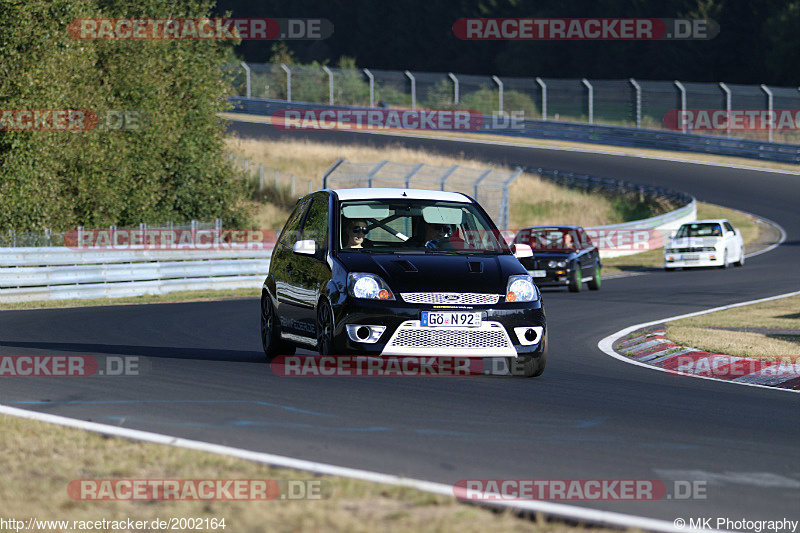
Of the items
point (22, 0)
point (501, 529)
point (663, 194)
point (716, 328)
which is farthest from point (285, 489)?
point (663, 194)

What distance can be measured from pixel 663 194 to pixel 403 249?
36.4 metres

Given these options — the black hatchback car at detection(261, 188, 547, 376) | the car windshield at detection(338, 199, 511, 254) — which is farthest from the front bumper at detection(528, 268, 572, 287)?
the car windshield at detection(338, 199, 511, 254)

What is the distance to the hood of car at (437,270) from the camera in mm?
10180

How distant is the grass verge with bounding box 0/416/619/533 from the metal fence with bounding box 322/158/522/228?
2907cm

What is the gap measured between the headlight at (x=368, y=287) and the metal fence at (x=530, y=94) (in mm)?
46060

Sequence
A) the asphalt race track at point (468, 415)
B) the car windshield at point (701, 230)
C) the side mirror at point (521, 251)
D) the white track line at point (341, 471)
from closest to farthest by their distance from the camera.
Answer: the white track line at point (341, 471), the asphalt race track at point (468, 415), the side mirror at point (521, 251), the car windshield at point (701, 230)

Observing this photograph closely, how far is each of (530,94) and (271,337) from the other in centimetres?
5122
